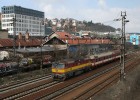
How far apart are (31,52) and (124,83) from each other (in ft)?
90.2

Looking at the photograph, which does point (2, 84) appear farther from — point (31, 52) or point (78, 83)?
point (31, 52)

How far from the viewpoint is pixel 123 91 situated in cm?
3409

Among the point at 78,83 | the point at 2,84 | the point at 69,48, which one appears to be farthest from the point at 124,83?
the point at 69,48

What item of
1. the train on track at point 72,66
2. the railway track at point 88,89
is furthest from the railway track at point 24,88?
the railway track at point 88,89

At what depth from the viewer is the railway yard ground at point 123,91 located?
98.2 ft

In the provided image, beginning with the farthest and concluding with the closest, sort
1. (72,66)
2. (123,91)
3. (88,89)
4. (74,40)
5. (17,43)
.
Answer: (74,40) < (17,43) < (72,66) < (123,91) < (88,89)

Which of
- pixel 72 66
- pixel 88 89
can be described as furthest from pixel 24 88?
pixel 72 66

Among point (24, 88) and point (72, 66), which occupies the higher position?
point (72, 66)

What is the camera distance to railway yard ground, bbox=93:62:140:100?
29.9 m

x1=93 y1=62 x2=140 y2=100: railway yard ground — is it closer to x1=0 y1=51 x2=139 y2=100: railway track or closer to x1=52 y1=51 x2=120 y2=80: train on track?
x1=0 y1=51 x2=139 y2=100: railway track

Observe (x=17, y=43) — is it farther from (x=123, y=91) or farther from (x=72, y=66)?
(x=123, y=91)

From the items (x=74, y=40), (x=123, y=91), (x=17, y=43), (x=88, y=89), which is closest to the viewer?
(x=88, y=89)

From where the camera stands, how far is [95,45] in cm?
9100

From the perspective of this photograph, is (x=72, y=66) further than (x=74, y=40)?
No
